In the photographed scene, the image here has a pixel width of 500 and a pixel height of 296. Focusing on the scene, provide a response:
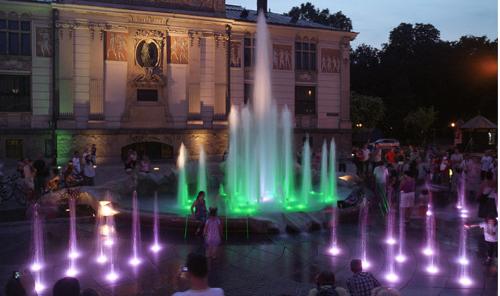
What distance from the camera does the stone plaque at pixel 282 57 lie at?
36625 millimetres

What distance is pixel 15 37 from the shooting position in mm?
30016

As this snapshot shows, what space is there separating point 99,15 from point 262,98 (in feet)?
50.4

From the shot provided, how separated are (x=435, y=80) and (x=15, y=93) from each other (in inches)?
2065

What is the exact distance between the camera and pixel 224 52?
34.8 metres

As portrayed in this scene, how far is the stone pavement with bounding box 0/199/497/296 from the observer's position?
8.70m

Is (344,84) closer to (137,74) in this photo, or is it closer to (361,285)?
(137,74)

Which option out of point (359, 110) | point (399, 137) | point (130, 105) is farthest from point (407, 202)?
point (399, 137)

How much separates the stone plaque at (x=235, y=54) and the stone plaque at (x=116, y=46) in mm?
7765

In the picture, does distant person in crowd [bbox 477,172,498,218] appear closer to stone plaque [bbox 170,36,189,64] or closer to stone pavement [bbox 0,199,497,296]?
stone pavement [bbox 0,199,497,296]

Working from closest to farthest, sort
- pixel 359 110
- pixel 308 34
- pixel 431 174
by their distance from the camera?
pixel 431 174, pixel 308 34, pixel 359 110

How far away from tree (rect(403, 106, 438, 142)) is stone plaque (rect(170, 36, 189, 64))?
105 feet

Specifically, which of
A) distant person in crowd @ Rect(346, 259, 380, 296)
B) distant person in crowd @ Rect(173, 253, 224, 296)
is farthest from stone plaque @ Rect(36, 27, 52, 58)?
distant person in crowd @ Rect(173, 253, 224, 296)

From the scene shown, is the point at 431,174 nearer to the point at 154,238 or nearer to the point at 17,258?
the point at 154,238

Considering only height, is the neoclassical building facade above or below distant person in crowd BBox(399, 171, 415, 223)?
above
